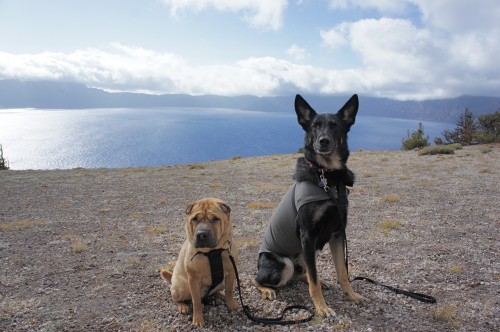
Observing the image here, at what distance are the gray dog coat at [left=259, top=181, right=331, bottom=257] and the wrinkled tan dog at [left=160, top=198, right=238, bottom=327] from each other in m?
0.67

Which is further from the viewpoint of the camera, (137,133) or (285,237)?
(137,133)

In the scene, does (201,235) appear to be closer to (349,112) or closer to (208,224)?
(208,224)

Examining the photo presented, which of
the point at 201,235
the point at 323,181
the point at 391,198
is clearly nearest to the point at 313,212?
the point at 323,181

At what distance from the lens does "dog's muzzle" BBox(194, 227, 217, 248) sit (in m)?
3.76

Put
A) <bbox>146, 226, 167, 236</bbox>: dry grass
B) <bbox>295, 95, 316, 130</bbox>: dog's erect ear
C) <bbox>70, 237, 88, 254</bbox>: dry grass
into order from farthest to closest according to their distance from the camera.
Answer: <bbox>146, 226, 167, 236</bbox>: dry grass
<bbox>70, 237, 88, 254</bbox>: dry grass
<bbox>295, 95, 316, 130</bbox>: dog's erect ear

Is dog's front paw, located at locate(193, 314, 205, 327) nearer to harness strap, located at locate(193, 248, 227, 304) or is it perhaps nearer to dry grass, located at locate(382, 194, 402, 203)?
harness strap, located at locate(193, 248, 227, 304)

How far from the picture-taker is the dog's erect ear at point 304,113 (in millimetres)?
4703

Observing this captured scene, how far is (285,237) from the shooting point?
4.59 m

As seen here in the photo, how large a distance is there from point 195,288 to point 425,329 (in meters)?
2.89

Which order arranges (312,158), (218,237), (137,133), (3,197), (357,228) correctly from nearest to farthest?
1. (218,237)
2. (312,158)
3. (357,228)
4. (3,197)
5. (137,133)

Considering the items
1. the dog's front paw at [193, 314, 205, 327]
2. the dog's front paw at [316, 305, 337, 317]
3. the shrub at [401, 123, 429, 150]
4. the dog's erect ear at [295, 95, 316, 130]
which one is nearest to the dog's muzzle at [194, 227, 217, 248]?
the dog's front paw at [193, 314, 205, 327]

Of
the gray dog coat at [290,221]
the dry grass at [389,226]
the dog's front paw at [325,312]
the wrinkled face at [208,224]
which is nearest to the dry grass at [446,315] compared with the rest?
the dog's front paw at [325,312]

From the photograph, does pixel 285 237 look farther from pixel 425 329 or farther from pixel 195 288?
pixel 425 329

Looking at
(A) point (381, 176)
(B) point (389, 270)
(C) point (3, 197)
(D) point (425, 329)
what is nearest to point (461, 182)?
(A) point (381, 176)
